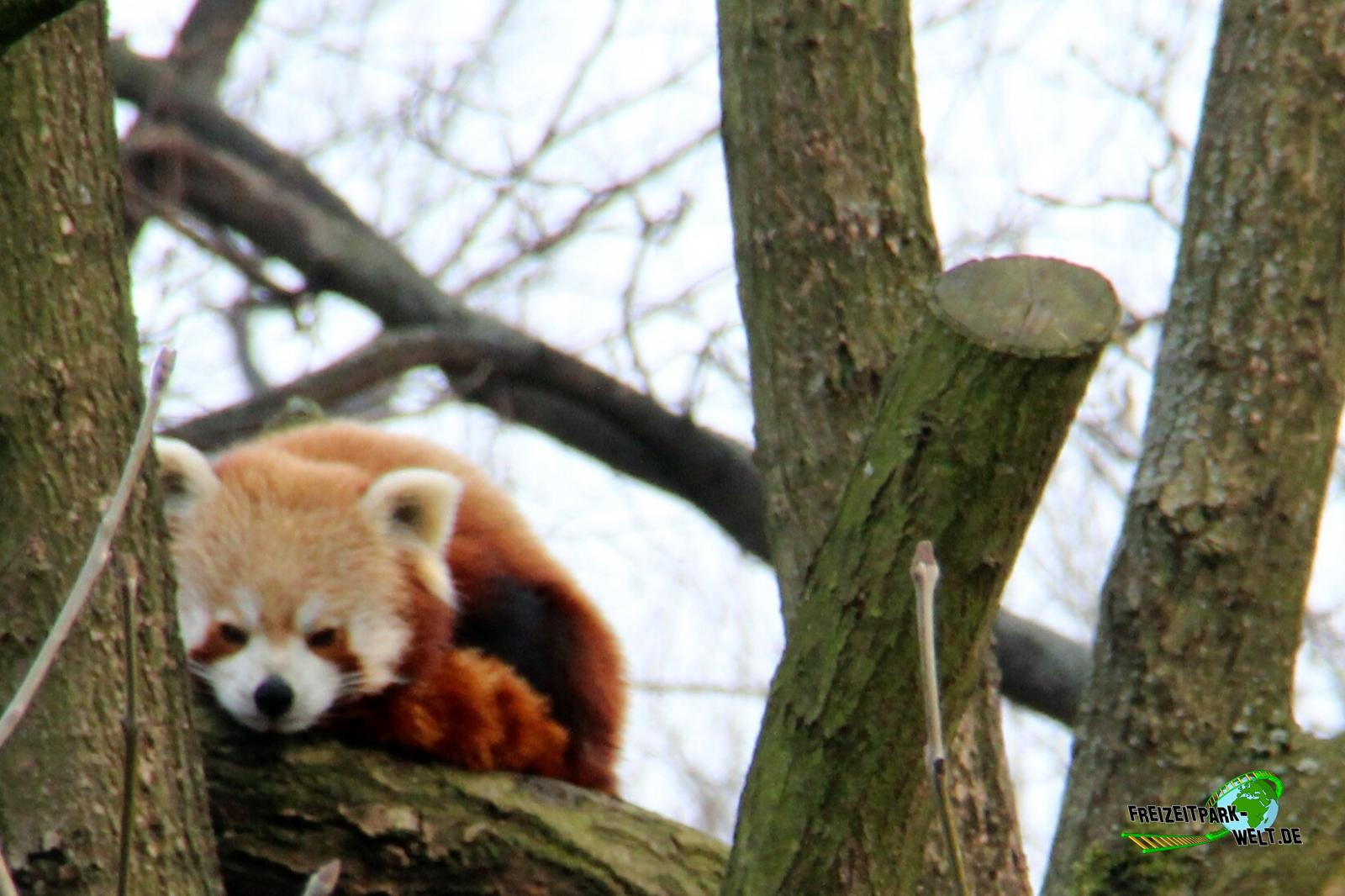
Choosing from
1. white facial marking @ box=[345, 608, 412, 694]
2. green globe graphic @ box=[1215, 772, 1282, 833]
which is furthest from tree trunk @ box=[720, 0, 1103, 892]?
white facial marking @ box=[345, 608, 412, 694]

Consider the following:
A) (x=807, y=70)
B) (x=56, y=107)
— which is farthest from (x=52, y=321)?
(x=807, y=70)

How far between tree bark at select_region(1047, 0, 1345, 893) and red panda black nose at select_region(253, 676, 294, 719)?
120cm

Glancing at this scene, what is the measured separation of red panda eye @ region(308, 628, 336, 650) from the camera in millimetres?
2787

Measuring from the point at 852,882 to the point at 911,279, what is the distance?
1.18 m

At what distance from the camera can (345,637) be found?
9.16ft

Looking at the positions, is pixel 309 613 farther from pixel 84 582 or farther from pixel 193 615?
pixel 84 582

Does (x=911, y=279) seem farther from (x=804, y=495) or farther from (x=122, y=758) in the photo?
(x=122, y=758)

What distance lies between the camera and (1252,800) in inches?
77.2

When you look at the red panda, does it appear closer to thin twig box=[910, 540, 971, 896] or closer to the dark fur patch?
the dark fur patch

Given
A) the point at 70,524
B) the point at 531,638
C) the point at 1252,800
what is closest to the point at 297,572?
the point at 531,638

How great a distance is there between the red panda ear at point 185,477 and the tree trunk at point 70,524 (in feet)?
3.73

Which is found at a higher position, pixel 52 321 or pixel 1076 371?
pixel 1076 371

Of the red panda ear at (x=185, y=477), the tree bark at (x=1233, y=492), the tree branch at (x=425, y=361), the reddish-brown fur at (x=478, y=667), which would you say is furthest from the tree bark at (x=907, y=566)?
the tree branch at (x=425, y=361)

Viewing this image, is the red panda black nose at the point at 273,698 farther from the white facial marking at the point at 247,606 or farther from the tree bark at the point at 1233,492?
the tree bark at the point at 1233,492
